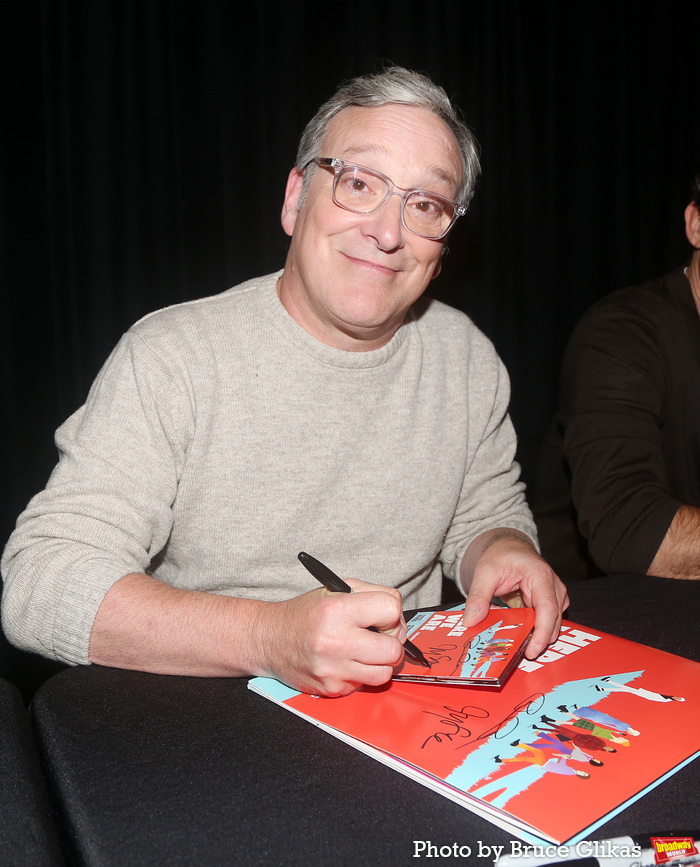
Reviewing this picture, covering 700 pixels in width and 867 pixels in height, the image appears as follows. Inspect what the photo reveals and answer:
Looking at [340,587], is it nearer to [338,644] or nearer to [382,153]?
[338,644]

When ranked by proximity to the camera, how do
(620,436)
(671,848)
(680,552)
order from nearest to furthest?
(671,848) < (680,552) < (620,436)

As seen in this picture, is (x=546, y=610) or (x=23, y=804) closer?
(x=23, y=804)

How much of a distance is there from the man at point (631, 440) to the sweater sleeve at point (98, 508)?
967 mm

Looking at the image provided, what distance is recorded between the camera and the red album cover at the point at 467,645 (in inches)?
37.3

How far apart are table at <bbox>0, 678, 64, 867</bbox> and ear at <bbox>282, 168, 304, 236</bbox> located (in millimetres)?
1087

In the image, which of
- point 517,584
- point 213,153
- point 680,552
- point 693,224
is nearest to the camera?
point 517,584

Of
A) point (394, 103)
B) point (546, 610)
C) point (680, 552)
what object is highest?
point (394, 103)

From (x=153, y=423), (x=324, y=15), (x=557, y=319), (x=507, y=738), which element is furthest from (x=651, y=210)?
(x=507, y=738)

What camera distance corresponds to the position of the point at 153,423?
1273mm

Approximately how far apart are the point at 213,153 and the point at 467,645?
186 cm

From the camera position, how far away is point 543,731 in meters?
0.83
